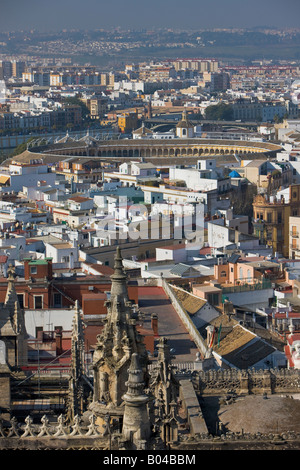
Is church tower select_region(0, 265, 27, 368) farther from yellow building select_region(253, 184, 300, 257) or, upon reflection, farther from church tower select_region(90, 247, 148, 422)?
yellow building select_region(253, 184, 300, 257)

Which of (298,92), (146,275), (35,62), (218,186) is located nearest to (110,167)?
(218,186)

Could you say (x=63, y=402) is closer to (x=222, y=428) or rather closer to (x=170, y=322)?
(x=222, y=428)

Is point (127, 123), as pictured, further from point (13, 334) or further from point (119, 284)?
point (119, 284)

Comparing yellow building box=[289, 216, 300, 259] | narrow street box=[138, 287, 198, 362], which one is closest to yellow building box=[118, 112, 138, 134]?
yellow building box=[289, 216, 300, 259]

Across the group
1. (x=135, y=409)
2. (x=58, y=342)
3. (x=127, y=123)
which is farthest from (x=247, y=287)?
(x=127, y=123)

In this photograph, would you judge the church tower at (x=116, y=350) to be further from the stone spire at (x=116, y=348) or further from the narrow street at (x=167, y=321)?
the narrow street at (x=167, y=321)
